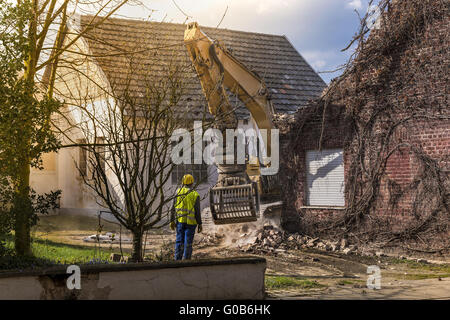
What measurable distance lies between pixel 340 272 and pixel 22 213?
599 centimetres

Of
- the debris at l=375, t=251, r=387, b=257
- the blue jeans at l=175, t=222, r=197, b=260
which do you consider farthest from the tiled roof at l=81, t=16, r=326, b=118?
the blue jeans at l=175, t=222, r=197, b=260

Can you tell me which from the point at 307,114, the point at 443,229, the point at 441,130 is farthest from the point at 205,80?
the point at 443,229

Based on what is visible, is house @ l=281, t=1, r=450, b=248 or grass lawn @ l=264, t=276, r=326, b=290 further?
house @ l=281, t=1, r=450, b=248

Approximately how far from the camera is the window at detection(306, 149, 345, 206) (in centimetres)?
1495

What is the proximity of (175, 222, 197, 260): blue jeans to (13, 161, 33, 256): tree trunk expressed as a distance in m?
2.63

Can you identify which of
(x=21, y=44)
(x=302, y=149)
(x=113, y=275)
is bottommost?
(x=113, y=275)

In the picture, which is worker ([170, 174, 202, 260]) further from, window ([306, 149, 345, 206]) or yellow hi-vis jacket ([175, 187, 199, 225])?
window ([306, 149, 345, 206])

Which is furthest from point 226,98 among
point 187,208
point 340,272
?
point 340,272

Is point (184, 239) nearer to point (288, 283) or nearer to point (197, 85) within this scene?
point (288, 283)

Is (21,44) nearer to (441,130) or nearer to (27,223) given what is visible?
(27,223)

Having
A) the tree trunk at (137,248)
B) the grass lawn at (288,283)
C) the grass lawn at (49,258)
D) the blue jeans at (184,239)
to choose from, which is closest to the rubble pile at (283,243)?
the grass lawn at (49,258)

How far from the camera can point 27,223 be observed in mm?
10070

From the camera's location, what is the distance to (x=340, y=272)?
36.7 ft

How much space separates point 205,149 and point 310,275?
29.4ft
